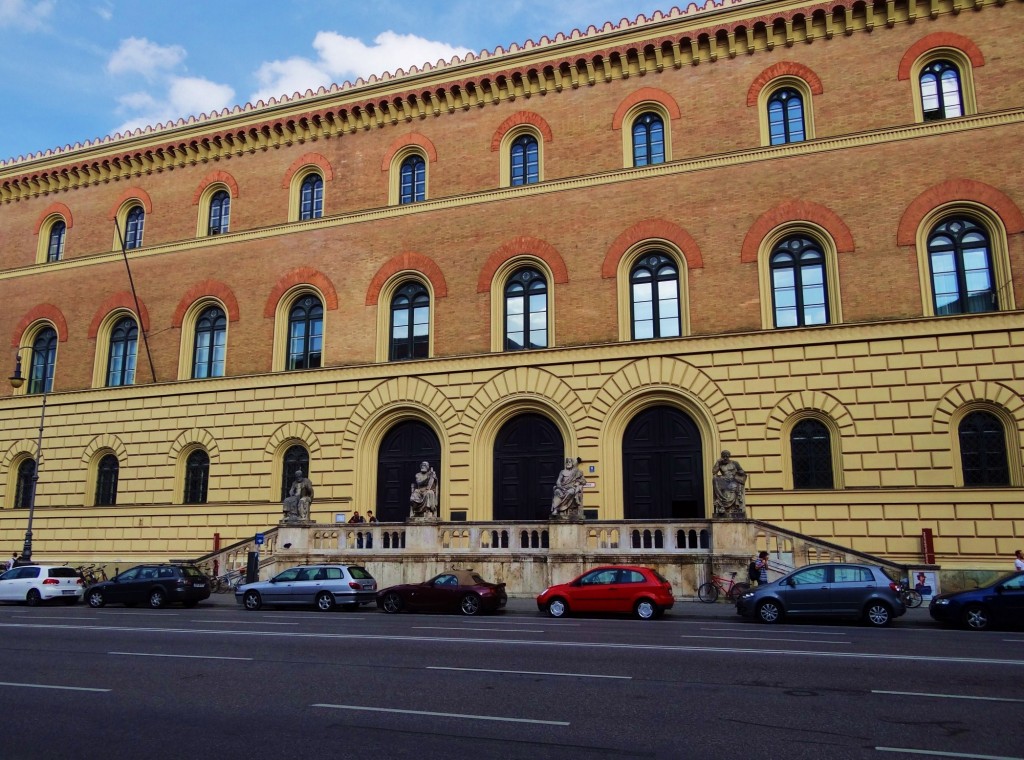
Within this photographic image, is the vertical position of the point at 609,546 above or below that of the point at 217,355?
below

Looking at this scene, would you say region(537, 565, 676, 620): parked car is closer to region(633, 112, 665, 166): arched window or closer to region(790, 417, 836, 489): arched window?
region(790, 417, 836, 489): arched window

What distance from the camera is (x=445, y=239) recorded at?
29.5 meters

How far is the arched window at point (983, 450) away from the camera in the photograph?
73.4 feet

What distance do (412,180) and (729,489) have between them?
16852mm

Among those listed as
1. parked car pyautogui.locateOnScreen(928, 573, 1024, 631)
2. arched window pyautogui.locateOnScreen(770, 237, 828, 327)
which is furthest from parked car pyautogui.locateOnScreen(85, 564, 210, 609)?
parked car pyautogui.locateOnScreen(928, 573, 1024, 631)

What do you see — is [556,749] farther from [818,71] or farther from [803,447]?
[818,71]

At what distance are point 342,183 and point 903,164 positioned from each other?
1953cm

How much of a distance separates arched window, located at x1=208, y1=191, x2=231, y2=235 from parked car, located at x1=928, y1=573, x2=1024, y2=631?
28.5 metres

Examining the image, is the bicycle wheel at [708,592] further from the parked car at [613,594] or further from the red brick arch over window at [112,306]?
the red brick arch over window at [112,306]

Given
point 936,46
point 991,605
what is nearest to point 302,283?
point 936,46

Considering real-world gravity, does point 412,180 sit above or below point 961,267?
above

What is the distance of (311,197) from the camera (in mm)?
32500

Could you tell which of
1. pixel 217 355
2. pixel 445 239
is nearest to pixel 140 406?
pixel 217 355

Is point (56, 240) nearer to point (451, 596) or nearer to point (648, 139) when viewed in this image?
point (648, 139)
